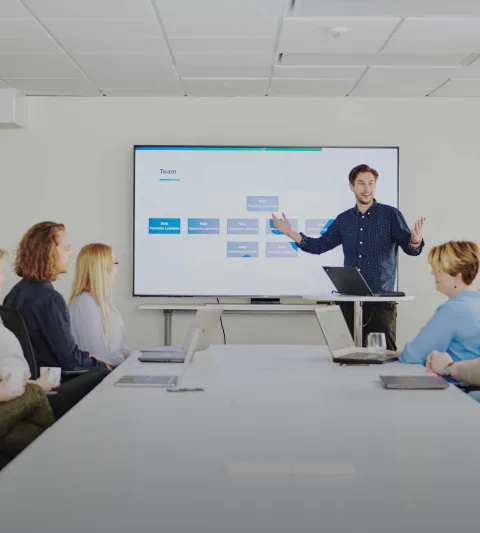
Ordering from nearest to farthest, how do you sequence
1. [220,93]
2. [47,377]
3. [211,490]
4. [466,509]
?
1. [466,509]
2. [211,490]
3. [47,377]
4. [220,93]

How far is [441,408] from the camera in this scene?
2.33 metres

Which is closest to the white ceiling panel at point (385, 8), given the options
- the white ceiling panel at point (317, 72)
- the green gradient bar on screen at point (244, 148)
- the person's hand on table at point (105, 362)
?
the white ceiling panel at point (317, 72)

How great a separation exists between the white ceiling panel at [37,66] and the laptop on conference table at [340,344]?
3181mm

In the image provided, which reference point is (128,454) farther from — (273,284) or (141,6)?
(273,284)

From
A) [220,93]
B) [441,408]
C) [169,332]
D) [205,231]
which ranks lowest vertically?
[169,332]

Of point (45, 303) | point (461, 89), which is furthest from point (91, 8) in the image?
point (461, 89)

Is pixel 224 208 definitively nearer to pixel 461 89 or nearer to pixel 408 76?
pixel 408 76

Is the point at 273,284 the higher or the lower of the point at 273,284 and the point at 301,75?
the lower

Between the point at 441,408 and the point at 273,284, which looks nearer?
the point at 441,408

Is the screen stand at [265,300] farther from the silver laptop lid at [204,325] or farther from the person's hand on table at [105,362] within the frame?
the silver laptop lid at [204,325]

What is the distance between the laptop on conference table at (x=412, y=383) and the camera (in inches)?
104

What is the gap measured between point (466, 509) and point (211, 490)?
1.65 feet

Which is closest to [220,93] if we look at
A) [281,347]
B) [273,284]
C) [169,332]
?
[273,284]

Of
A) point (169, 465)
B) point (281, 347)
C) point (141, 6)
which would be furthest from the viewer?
point (141, 6)
